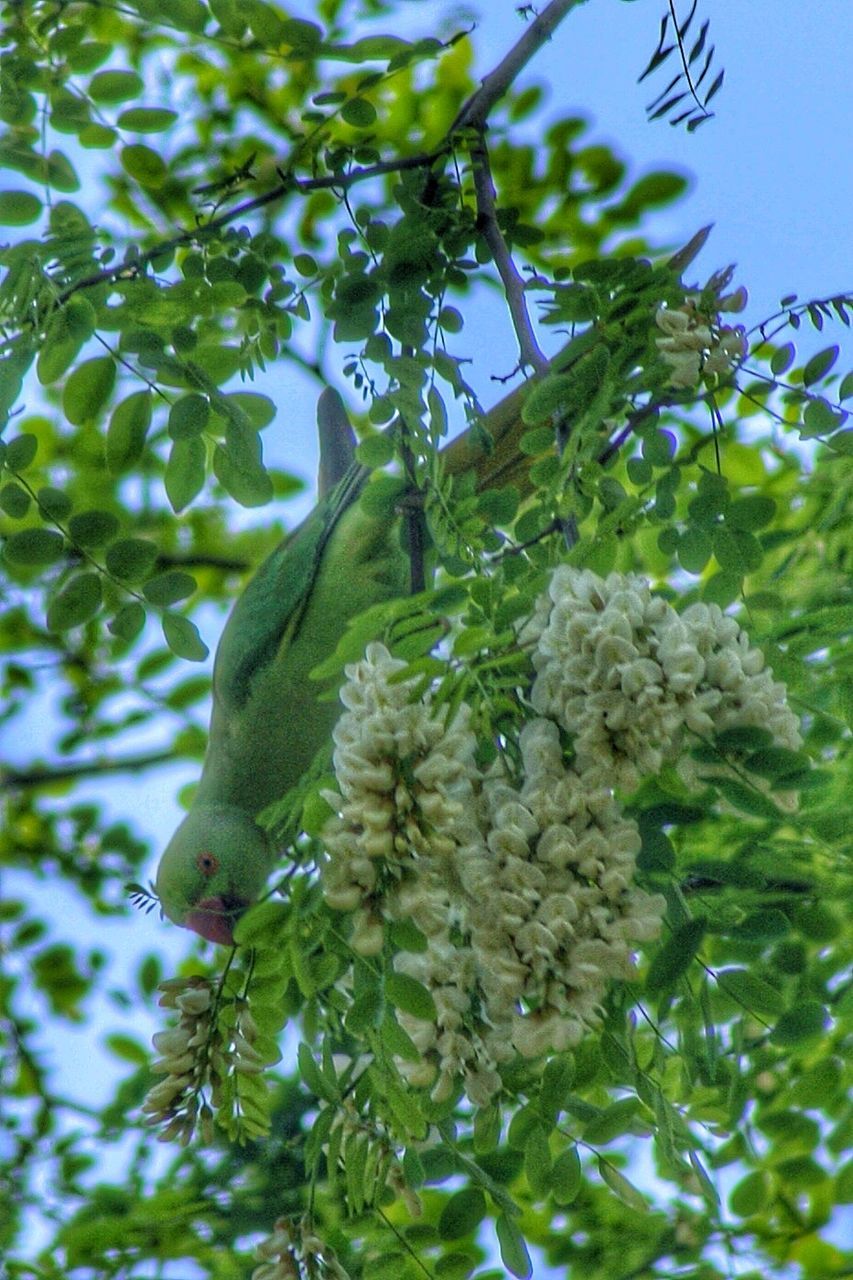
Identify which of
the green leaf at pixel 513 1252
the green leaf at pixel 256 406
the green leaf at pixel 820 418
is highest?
the green leaf at pixel 256 406

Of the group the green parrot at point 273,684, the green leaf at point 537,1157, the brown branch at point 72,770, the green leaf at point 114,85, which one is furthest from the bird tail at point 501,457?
the brown branch at point 72,770

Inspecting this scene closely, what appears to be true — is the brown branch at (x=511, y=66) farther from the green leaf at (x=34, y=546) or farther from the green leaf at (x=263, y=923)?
the green leaf at (x=263, y=923)

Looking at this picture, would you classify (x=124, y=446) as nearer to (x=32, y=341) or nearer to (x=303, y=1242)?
(x=32, y=341)

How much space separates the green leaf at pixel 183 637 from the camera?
2.63ft

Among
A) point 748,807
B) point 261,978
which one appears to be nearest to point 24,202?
point 261,978

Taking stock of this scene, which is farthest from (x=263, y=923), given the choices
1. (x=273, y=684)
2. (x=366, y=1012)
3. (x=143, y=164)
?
(x=143, y=164)

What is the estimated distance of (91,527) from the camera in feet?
2.66

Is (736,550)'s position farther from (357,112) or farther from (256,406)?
(357,112)

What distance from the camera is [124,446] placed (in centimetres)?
84

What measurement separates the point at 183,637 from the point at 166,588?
4cm

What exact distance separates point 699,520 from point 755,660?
0.62 ft

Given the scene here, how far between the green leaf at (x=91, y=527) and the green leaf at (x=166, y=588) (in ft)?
0.13

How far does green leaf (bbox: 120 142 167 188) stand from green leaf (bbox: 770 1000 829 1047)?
85cm

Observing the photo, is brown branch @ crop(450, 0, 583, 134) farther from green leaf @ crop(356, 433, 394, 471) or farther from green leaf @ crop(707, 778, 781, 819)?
green leaf @ crop(707, 778, 781, 819)
